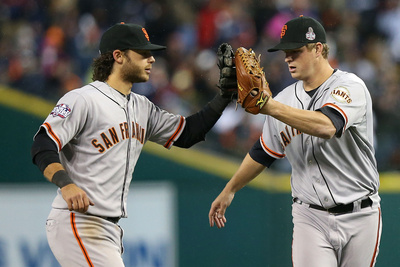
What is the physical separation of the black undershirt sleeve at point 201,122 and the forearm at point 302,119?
639 mm

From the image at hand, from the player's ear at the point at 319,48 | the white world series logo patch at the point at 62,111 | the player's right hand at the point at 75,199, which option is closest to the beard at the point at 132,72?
the white world series logo patch at the point at 62,111

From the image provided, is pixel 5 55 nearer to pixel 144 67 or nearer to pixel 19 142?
pixel 19 142

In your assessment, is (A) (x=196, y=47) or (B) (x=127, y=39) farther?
(A) (x=196, y=47)

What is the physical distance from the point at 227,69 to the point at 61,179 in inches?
40.9

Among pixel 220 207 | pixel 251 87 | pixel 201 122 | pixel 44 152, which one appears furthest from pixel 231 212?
pixel 44 152

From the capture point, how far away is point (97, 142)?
10.8 feet

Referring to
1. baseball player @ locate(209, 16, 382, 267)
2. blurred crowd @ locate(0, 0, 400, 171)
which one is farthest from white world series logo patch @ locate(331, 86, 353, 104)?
blurred crowd @ locate(0, 0, 400, 171)

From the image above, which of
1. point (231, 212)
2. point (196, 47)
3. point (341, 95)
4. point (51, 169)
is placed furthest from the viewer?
point (196, 47)

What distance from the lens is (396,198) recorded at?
4914mm

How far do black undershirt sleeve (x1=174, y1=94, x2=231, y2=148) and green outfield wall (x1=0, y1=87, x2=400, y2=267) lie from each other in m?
1.11

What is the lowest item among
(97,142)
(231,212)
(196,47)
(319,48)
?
(231,212)

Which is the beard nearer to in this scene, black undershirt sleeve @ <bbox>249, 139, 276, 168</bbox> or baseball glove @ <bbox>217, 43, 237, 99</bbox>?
baseball glove @ <bbox>217, 43, 237, 99</bbox>

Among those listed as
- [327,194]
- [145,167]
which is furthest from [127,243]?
[327,194]

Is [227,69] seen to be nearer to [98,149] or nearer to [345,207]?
[98,149]
